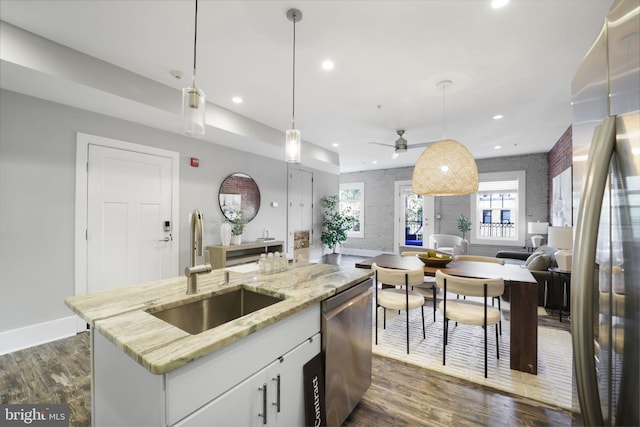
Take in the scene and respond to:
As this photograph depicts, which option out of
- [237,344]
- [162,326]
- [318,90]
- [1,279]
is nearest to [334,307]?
[237,344]

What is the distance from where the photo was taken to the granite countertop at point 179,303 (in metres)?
0.84

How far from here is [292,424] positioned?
50.1 inches

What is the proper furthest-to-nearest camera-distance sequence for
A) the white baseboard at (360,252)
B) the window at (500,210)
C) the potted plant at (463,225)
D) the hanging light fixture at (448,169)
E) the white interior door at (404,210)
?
the white baseboard at (360,252), the white interior door at (404,210), the potted plant at (463,225), the window at (500,210), the hanging light fixture at (448,169)

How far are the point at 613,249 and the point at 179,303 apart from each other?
1571 mm

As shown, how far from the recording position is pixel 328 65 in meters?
2.64

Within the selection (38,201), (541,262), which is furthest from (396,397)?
(38,201)

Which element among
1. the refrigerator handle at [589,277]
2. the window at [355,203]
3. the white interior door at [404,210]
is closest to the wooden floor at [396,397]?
the refrigerator handle at [589,277]

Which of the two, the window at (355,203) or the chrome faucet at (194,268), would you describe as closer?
the chrome faucet at (194,268)

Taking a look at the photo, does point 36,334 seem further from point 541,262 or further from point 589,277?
point 541,262

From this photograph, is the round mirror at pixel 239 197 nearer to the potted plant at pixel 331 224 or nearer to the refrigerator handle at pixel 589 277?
the potted plant at pixel 331 224

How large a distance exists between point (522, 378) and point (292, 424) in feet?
6.61

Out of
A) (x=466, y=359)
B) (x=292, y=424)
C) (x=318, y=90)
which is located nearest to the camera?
(x=292, y=424)

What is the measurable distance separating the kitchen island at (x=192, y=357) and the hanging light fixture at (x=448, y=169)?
194 cm

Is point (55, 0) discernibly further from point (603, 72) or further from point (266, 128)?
point (603, 72)
